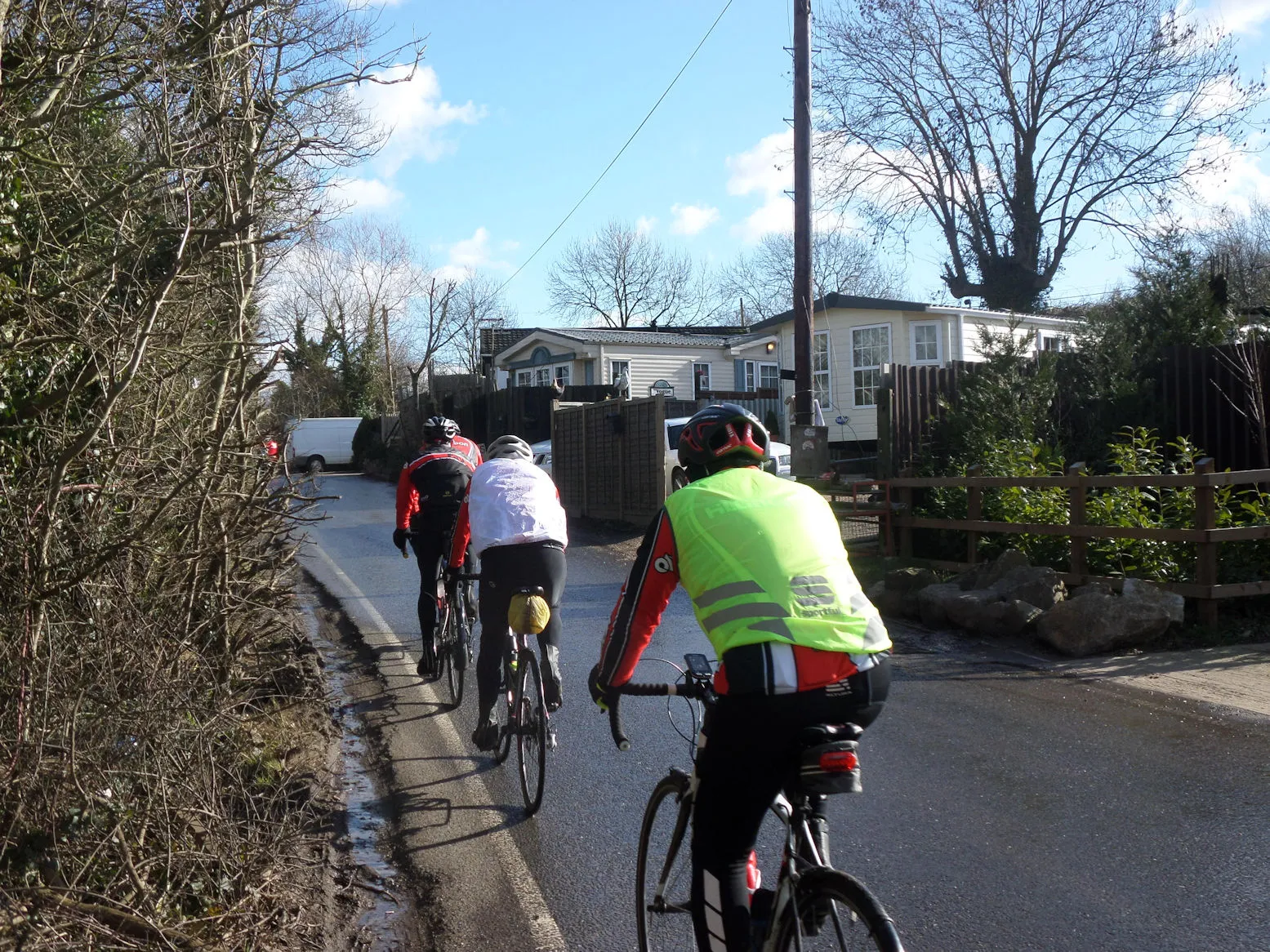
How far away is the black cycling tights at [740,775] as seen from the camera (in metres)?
2.89

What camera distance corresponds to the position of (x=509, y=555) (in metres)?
6.15

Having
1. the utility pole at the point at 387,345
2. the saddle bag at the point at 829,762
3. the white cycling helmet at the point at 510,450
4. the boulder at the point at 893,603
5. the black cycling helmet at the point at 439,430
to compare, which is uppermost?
the utility pole at the point at 387,345

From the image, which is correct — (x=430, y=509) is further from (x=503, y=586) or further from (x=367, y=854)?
(x=367, y=854)

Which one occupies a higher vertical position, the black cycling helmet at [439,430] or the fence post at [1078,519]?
the black cycling helmet at [439,430]

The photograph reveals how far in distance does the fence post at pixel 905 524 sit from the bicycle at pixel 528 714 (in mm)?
7915

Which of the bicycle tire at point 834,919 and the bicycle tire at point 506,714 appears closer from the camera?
the bicycle tire at point 834,919

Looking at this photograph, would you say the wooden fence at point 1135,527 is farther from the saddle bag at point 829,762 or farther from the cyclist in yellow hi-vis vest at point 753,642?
the saddle bag at point 829,762

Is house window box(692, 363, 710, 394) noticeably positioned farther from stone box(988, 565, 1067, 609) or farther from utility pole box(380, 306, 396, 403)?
stone box(988, 565, 1067, 609)

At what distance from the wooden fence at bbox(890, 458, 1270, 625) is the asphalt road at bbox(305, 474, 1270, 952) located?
1939 millimetres

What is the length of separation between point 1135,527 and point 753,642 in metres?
8.23

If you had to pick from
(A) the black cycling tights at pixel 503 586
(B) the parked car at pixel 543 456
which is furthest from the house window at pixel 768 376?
(A) the black cycling tights at pixel 503 586

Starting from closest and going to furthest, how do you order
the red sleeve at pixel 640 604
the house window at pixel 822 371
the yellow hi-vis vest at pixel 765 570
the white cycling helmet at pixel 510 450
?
the yellow hi-vis vest at pixel 765 570
the red sleeve at pixel 640 604
the white cycling helmet at pixel 510 450
the house window at pixel 822 371

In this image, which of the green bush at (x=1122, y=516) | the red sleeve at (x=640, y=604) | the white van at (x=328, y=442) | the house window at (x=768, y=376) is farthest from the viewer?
the white van at (x=328, y=442)

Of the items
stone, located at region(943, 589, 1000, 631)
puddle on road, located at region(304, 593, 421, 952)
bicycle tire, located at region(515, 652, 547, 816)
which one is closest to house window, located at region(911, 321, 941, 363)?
stone, located at region(943, 589, 1000, 631)
